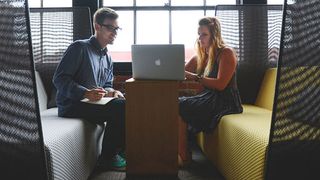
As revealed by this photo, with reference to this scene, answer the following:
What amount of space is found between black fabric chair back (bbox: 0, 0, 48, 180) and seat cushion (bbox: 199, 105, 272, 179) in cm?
92

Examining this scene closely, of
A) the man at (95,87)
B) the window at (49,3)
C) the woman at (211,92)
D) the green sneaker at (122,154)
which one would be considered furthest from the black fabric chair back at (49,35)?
the woman at (211,92)

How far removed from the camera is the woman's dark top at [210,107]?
8.14 feet

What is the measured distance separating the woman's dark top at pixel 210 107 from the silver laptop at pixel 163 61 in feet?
1.05

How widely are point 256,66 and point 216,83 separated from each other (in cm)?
85

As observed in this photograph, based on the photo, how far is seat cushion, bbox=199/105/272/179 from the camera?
1634 mm

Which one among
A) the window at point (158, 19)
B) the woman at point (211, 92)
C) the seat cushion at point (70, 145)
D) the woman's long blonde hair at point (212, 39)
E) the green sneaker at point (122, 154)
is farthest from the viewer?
the window at point (158, 19)

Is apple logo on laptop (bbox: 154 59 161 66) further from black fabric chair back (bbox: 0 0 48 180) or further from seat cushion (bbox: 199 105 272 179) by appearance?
black fabric chair back (bbox: 0 0 48 180)

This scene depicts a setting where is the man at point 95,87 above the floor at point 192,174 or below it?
above

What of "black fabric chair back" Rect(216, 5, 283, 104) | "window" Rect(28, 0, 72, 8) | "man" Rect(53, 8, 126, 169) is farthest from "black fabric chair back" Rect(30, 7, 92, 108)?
"black fabric chair back" Rect(216, 5, 283, 104)

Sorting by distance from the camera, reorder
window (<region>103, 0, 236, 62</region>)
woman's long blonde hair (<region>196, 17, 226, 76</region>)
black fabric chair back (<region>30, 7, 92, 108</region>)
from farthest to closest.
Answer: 1. window (<region>103, 0, 236, 62</region>)
2. black fabric chair back (<region>30, 7, 92, 108</region>)
3. woman's long blonde hair (<region>196, 17, 226, 76</region>)

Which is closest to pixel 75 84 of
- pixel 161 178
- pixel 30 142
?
pixel 161 178

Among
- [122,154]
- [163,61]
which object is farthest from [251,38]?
[122,154]

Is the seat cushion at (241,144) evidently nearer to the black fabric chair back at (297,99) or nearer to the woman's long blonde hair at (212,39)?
the black fabric chair back at (297,99)

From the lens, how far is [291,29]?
1.27 m
